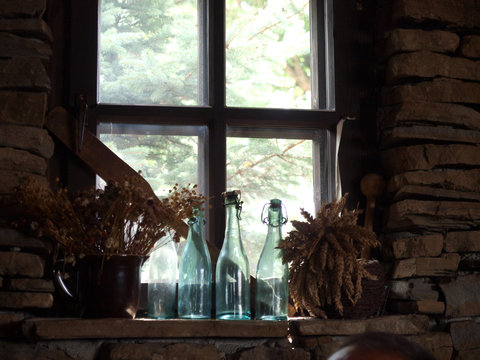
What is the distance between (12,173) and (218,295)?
0.71 m

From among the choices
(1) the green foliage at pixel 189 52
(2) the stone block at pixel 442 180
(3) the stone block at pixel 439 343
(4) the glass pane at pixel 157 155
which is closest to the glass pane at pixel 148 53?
(1) the green foliage at pixel 189 52

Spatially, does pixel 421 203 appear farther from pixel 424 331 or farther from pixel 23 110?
pixel 23 110

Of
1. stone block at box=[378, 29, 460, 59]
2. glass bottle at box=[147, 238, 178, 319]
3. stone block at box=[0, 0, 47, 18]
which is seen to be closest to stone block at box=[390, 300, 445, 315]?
glass bottle at box=[147, 238, 178, 319]

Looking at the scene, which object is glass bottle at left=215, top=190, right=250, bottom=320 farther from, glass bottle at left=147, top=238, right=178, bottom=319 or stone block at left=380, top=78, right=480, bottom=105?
stone block at left=380, top=78, right=480, bottom=105

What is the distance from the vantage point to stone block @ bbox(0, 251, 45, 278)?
6.88ft

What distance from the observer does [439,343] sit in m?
2.27

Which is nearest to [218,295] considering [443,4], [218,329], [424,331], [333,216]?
[218,329]

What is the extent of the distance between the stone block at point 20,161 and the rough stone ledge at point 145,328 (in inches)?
17.9

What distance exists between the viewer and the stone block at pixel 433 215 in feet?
7.73

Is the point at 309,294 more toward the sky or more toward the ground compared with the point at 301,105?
more toward the ground

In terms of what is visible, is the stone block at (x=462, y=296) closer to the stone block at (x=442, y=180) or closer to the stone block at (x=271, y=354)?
the stone block at (x=442, y=180)

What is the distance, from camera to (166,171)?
2.48 m

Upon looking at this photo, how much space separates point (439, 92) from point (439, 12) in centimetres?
27

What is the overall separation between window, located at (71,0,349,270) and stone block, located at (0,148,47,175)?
28 cm
